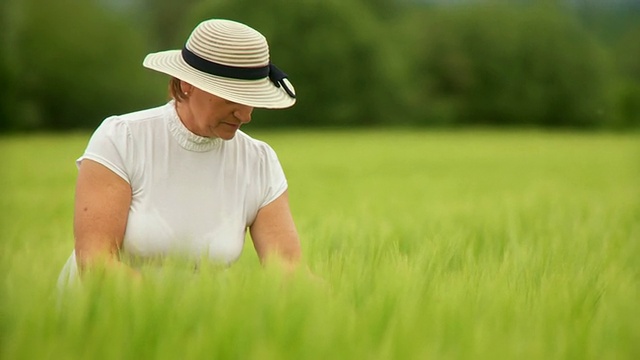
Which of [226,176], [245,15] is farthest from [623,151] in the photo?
[226,176]

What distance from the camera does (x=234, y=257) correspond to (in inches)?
96.7

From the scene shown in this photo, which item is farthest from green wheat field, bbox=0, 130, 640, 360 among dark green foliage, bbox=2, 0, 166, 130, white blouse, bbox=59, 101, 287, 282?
dark green foliage, bbox=2, 0, 166, 130

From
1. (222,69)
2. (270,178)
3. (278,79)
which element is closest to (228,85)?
(222,69)

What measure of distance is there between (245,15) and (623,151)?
13.3 meters

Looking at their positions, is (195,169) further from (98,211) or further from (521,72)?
(521,72)

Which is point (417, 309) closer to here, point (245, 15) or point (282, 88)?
point (282, 88)

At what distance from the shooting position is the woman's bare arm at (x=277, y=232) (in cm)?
250

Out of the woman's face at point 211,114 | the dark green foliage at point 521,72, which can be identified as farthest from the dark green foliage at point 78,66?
the woman's face at point 211,114

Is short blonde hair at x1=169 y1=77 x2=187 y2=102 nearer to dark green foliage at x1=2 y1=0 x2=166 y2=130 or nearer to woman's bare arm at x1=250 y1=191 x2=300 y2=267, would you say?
woman's bare arm at x1=250 y1=191 x2=300 y2=267

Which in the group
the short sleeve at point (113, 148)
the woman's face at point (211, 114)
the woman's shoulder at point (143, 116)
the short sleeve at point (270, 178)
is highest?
the woman's face at point (211, 114)

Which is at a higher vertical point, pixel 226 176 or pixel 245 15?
pixel 226 176

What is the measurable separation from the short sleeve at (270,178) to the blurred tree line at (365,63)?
64.1 ft

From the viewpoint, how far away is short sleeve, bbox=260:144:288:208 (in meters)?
2.55

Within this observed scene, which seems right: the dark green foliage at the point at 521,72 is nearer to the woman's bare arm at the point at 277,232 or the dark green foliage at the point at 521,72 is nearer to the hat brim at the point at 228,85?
the woman's bare arm at the point at 277,232
